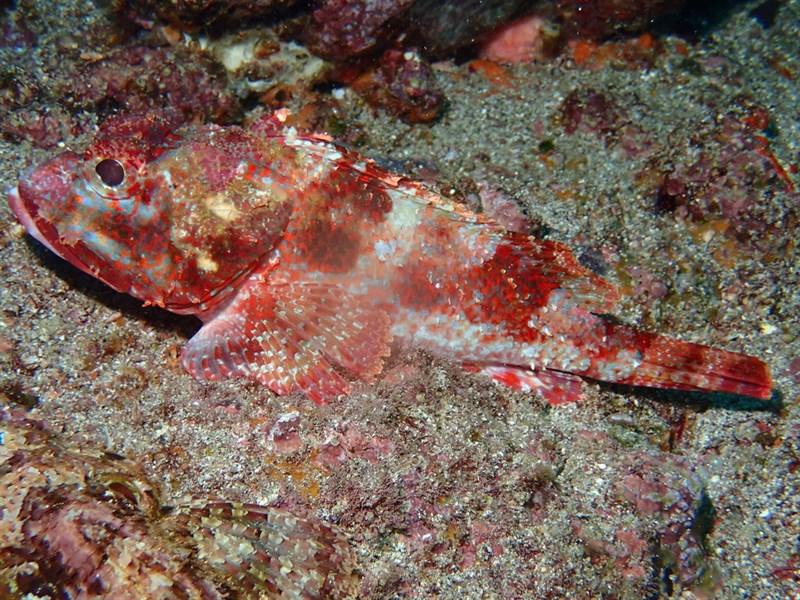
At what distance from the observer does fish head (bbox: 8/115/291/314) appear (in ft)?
10.5

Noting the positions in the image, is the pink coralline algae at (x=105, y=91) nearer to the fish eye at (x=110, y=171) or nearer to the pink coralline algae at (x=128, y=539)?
the fish eye at (x=110, y=171)

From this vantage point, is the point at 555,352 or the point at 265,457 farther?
the point at 555,352

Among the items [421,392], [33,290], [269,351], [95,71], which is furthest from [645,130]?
[33,290]

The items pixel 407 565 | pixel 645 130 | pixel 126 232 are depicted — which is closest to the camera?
pixel 407 565

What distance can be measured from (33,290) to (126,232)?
0.86 metres

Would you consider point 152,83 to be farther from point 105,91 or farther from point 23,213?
point 23,213

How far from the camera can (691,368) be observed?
3.87 meters

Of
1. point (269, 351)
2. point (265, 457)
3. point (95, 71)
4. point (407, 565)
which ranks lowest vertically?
point (407, 565)

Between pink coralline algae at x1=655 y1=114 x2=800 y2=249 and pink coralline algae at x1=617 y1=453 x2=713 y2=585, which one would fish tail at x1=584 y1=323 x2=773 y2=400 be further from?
pink coralline algae at x1=655 y1=114 x2=800 y2=249

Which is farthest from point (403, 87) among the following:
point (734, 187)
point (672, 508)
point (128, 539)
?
point (128, 539)

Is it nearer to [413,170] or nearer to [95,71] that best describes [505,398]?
[413,170]

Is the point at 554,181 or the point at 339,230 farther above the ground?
the point at 339,230

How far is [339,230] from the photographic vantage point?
354 cm

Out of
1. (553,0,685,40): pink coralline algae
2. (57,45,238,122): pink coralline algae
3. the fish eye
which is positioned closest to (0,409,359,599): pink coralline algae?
the fish eye
